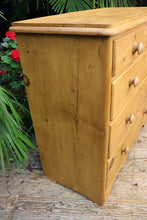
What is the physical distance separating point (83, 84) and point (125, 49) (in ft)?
0.73

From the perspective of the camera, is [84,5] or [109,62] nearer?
[109,62]

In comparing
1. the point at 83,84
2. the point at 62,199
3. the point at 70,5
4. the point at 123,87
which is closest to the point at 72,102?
the point at 83,84

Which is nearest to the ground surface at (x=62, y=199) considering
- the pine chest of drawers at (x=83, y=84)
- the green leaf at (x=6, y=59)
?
the pine chest of drawers at (x=83, y=84)

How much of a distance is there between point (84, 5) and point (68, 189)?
1.41 meters

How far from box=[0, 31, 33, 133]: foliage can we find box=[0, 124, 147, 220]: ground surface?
475 mm

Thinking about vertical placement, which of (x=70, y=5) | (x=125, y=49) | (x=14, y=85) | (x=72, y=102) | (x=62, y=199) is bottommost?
(x=62, y=199)

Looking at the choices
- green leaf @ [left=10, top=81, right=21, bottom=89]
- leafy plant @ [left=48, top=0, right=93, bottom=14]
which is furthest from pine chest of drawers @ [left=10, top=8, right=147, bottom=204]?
leafy plant @ [left=48, top=0, right=93, bottom=14]

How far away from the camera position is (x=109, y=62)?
69 centimetres

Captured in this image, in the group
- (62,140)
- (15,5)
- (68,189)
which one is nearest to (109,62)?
(62,140)

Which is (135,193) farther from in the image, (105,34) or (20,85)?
(20,85)

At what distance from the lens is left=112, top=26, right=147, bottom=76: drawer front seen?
706 millimetres

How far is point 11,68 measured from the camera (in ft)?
4.83

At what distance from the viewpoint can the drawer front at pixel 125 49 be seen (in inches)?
27.8

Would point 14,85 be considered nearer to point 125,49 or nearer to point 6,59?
point 6,59
